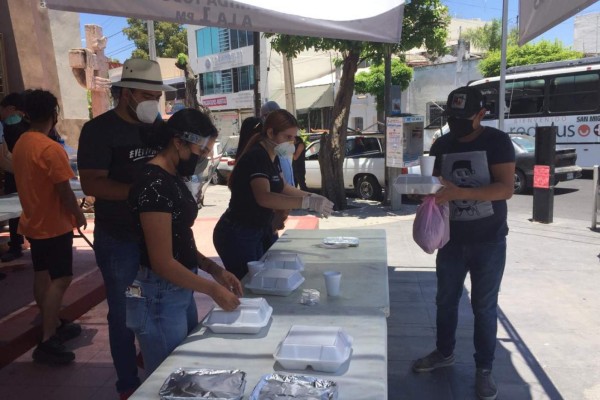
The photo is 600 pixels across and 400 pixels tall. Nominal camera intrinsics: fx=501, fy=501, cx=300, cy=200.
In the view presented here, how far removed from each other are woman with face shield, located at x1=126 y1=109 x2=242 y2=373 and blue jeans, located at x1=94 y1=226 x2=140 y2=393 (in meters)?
0.54

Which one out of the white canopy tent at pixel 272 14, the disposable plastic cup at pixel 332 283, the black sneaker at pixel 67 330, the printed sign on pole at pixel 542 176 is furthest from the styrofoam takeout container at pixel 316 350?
the printed sign on pole at pixel 542 176

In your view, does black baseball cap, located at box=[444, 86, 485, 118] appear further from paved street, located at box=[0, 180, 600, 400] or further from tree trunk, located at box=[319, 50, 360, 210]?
tree trunk, located at box=[319, 50, 360, 210]

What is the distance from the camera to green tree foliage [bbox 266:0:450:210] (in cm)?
941

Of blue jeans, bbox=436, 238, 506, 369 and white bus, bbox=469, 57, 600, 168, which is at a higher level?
white bus, bbox=469, 57, 600, 168

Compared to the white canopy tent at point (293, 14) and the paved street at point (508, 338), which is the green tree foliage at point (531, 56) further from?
the white canopy tent at point (293, 14)

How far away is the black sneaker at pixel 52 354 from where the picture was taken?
11.4 ft

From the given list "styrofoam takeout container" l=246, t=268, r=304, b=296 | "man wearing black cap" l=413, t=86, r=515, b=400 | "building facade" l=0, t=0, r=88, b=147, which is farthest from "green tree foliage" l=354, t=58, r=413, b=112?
"styrofoam takeout container" l=246, t=268, r=304, b=296

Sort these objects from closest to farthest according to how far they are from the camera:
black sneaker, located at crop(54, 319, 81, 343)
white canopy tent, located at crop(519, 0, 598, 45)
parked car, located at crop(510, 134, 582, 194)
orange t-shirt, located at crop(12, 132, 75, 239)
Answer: white canopy tent, located at crop(519, 0, 598, 45), orange t-shirt, located at crop(12, 132, 75, 239), black sneaker, located at crop(54, 319, 81, 343), parked car, located at crop(510, 134, 582, 194)

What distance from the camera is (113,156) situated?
2627 millimetres

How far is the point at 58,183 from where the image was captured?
3.35 metres

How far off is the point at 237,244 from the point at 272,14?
1503 millimetres

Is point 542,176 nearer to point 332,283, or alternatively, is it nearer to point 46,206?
point 332,283

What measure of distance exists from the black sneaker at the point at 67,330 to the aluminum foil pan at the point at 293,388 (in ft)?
8.89

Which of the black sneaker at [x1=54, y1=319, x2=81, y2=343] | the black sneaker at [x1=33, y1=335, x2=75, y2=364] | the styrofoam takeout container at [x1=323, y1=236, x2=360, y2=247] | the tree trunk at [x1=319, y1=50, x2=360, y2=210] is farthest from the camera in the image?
the tree trunk at [x1=319, y1=50, x2=360, y2=210]
